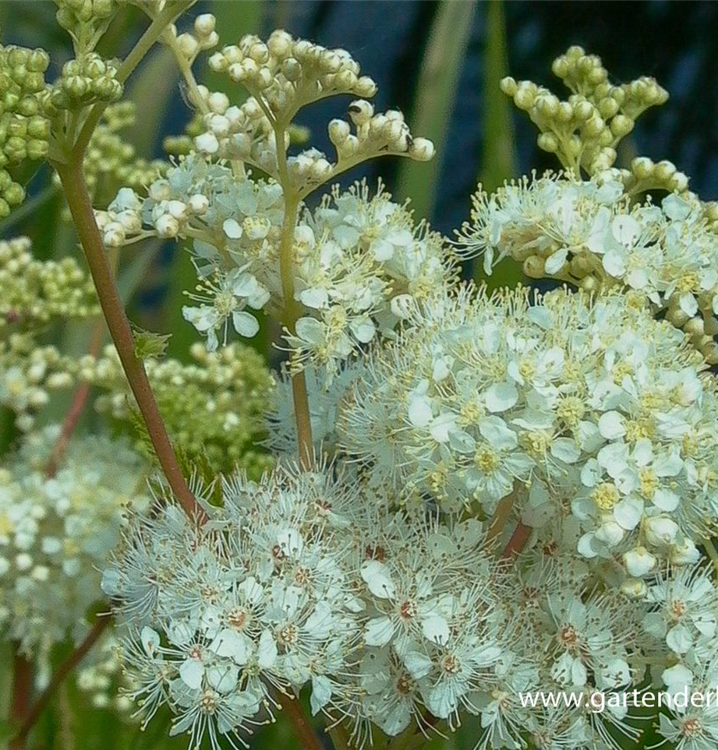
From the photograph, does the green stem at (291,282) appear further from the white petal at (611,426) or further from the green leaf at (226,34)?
the green leaf at (226,34)

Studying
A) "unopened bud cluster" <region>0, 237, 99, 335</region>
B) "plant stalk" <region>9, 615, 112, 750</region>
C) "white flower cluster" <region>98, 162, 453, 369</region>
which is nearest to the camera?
"white flower cluster" <region>98, 162, 453, 369</region>

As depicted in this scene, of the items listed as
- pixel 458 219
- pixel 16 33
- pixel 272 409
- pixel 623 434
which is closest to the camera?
pixel 623 434

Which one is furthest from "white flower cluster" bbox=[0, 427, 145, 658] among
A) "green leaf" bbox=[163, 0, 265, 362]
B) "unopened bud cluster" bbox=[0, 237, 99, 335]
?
"green leaf" bbox=[163, 0, 265, 362]

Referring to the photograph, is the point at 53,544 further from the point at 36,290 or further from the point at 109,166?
the point at 109,166

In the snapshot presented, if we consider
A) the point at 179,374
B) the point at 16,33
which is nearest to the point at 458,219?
the point at 16,33

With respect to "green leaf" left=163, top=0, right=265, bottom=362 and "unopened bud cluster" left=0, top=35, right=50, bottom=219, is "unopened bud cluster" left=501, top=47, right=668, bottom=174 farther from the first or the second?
"green leaf" left=163, top=0, right=265, bottom=362

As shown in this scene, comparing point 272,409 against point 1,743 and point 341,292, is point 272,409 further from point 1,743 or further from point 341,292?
point 1,743

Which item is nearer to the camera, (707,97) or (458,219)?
(458,219)
